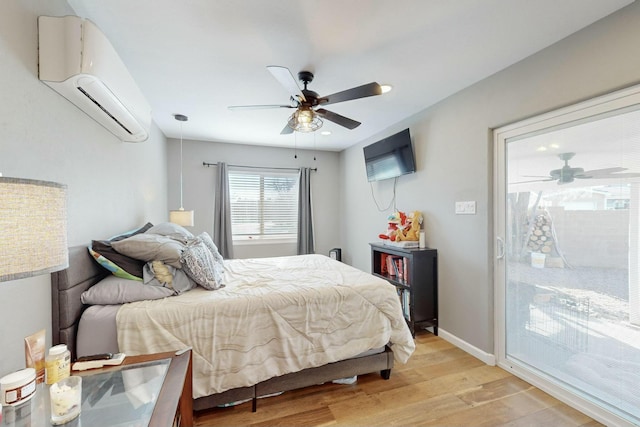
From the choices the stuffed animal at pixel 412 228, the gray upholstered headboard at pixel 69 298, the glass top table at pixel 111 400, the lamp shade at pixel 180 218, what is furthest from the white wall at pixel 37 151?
the stuffed animal at pixel 412 228

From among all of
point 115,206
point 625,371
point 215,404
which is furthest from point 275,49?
point 625,371

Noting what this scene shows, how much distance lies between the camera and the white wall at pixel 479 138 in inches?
64.9

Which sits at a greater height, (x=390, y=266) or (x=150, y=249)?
(x=150, y=249)

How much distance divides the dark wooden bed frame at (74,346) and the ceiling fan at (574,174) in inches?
71.5

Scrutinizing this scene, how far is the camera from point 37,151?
1.28m

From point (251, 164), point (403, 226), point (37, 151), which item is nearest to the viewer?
point (37, 151)

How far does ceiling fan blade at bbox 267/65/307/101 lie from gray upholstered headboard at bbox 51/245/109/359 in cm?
160

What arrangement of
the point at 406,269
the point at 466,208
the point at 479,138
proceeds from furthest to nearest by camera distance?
1. the point at 406,269
2. the point at 466,208
3. the point at 479,138

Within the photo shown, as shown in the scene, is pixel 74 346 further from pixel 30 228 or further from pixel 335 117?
pixel 335 117

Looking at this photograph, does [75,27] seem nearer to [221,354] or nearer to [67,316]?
[67,316]

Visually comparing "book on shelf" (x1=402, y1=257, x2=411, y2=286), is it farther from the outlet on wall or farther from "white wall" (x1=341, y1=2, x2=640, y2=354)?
the outlet on wall

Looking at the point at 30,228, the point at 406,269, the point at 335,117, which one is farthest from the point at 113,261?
the point at 406,269

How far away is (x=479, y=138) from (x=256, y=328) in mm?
2499

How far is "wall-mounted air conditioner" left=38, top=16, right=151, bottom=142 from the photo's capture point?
131 cm
